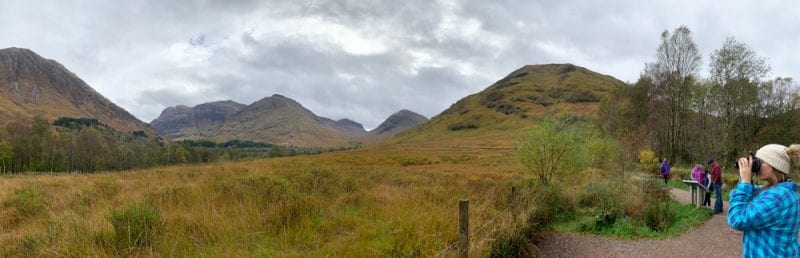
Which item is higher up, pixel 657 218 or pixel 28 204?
pixel 28 204

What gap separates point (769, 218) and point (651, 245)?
7544mm

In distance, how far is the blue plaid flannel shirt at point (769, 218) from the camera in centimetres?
277

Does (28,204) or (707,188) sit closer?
(28,204)

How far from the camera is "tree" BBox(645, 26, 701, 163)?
30.5m

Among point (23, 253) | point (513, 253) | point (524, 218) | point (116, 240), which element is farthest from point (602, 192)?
point (23, 253)

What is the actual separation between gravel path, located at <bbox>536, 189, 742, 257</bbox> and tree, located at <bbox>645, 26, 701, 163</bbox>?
87.4ft

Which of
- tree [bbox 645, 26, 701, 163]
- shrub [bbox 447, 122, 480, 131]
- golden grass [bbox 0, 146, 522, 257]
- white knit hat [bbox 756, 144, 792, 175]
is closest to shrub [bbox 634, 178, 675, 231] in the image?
golden grass [bbox 0, 146, 522, 257]

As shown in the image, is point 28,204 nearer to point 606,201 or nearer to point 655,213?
point 606,201

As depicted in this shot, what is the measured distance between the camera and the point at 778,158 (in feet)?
9.02

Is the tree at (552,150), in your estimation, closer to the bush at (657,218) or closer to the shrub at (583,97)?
the bush at (657,218)

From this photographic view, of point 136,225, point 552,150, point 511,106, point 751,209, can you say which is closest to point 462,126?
point 511,106

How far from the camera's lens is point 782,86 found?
32625mm

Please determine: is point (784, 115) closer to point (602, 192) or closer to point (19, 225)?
point (602, 192)

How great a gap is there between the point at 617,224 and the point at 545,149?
194 inches
